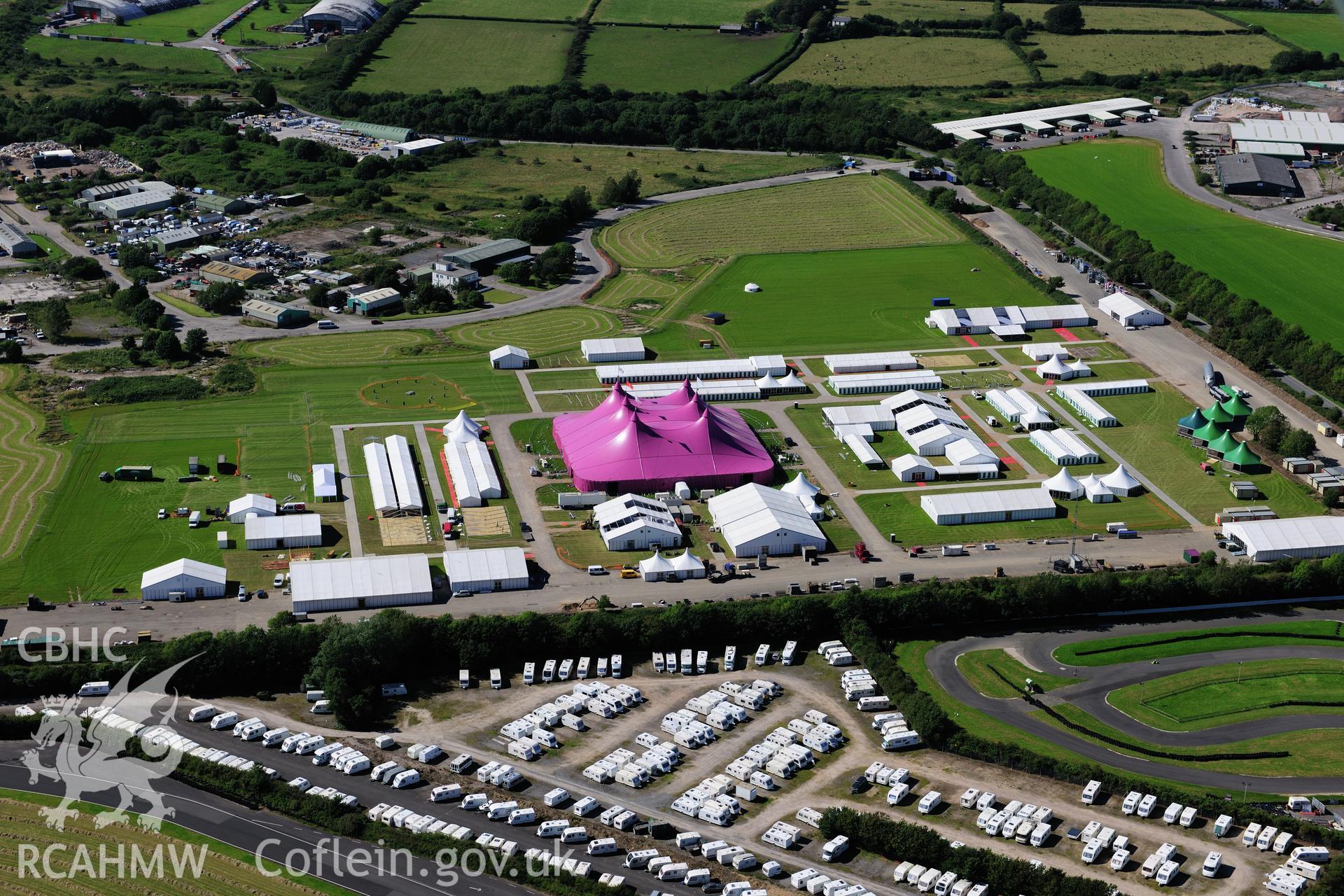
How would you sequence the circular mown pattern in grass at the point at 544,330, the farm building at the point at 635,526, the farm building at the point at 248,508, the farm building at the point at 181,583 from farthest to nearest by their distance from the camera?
the circular mown pattern in grass at the point at 544,330 < the farm building at the point at 248,508 < the farm building at the point at 635,526 < the farm building at the point at 181,583

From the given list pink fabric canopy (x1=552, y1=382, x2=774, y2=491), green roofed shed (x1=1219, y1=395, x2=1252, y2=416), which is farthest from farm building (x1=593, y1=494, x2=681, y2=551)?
green roofed shed (x1=1219, y1=395, x2=1252, y2=416)

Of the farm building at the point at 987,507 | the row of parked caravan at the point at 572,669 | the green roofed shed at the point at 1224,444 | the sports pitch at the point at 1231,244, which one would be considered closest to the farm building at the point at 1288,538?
the farm building at the point at 987,507

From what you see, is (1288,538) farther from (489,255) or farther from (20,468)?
(20,468)

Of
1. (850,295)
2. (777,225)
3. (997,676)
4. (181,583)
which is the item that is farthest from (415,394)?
(777,225)

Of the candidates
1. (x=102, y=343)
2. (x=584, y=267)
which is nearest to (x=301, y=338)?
(x=102, y=343)

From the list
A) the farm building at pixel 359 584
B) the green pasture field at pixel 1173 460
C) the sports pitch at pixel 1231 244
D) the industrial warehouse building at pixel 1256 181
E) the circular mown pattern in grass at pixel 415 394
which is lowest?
the farm building at pixel 359 584

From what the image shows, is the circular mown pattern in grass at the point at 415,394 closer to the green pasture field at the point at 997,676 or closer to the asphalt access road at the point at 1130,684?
the asphalt access road at the point at 1130,684

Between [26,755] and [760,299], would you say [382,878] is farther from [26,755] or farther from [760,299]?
[760,299]
